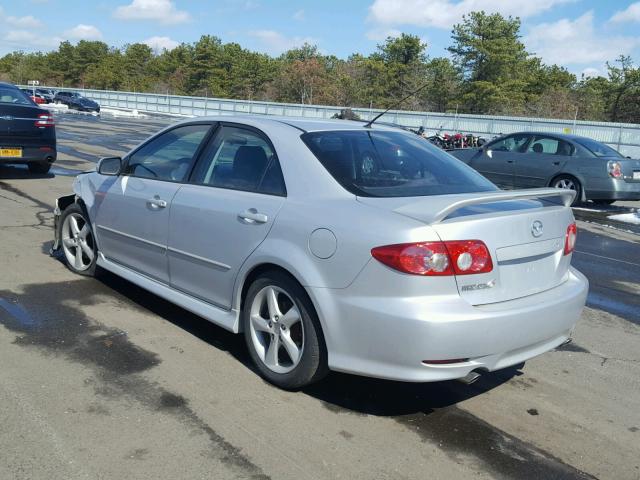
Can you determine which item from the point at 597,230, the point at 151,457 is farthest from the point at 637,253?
the point at 151,457

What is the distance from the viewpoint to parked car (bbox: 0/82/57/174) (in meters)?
10.9

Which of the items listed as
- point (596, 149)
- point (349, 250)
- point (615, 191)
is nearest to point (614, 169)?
point (615, 191)

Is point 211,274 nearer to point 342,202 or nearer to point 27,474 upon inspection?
point 342,202

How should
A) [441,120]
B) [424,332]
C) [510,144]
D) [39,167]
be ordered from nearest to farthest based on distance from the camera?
[424,332]
[39,167]
[510,144]
[441,120]

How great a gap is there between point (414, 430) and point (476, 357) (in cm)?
54

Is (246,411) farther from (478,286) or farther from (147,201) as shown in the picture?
(147,201)

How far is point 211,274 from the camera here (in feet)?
13.7

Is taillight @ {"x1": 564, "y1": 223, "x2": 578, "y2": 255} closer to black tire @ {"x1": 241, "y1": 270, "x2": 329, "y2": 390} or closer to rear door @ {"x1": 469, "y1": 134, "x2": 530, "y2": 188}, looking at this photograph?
black tire @ {"x1": 241, "y1": 270, "x2": 329, "y2": 390}

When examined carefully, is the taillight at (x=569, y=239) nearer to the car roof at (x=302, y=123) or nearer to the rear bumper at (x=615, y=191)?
the car roof at (x=302, y=123)

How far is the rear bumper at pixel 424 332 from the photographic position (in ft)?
10.3

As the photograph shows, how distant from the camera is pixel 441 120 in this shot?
33.0 metres

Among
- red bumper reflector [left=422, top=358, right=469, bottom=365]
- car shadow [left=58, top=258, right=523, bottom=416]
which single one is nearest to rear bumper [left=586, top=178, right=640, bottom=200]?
car shadow [left=58, top=258, right=523, bottom=416]

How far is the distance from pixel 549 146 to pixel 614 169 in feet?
4.69

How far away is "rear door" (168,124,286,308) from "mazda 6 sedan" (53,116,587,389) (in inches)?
0.4
